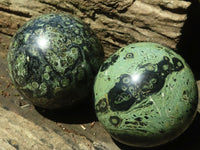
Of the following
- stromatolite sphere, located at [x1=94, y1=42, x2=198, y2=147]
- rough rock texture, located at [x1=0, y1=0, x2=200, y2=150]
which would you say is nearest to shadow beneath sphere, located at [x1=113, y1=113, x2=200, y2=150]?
rough rock texture, located at [x1=0, y1=0, x2=200, y2=150]

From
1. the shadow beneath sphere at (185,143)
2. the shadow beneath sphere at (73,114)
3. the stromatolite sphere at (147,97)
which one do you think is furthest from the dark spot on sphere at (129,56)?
the shadow beneath sphere at (185,143)

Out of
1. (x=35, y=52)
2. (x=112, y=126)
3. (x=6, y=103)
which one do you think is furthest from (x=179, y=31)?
(x=6, y=103)

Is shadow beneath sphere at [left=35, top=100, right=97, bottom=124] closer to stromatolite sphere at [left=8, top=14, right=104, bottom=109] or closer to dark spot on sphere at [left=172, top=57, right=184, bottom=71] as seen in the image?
stromatolite sphere at [left=8, top=14, right=104, bottom=109]

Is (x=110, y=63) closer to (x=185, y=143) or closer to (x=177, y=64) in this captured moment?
(x=177, y=64)

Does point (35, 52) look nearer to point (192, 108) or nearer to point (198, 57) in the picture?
point (192, 108)

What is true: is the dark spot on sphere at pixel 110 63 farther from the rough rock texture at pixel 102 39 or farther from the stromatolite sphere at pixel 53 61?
the rough rock texture at pixel 102 39

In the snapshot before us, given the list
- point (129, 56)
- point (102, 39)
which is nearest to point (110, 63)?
point (129, 56)
